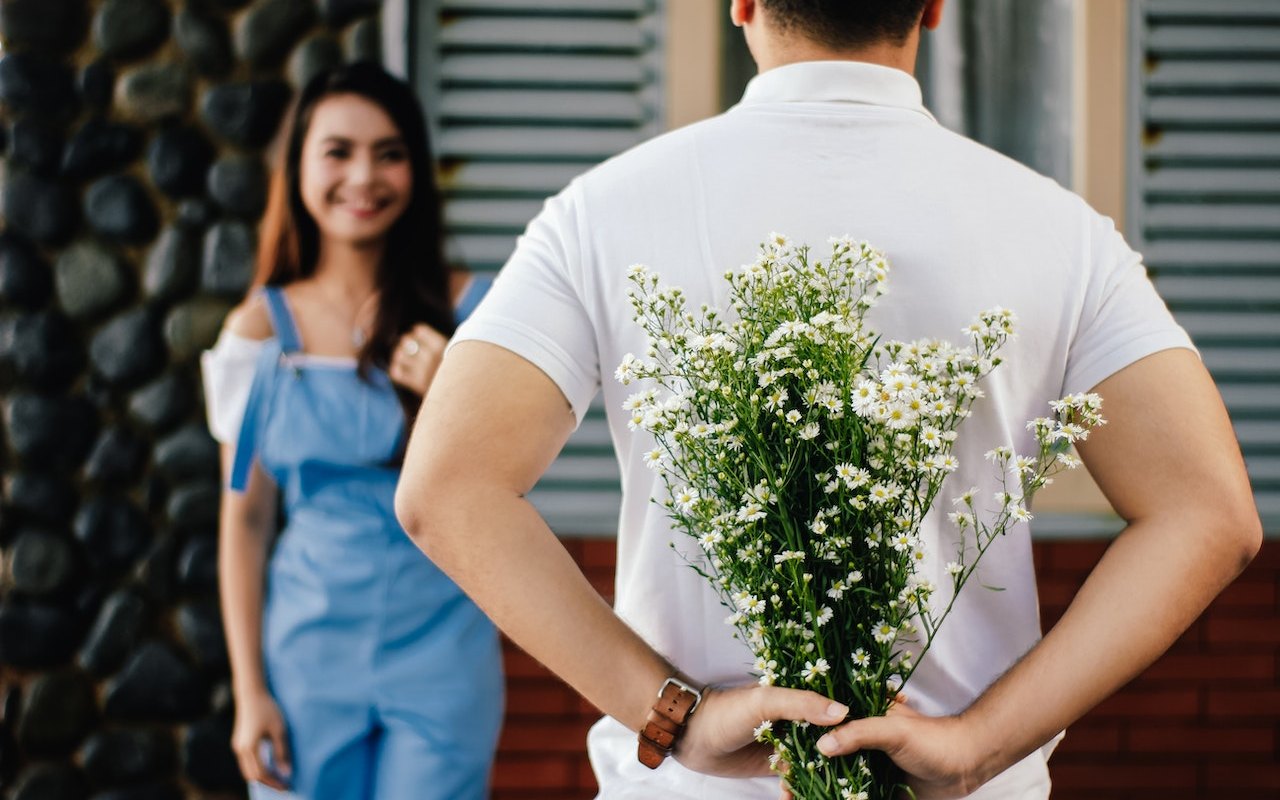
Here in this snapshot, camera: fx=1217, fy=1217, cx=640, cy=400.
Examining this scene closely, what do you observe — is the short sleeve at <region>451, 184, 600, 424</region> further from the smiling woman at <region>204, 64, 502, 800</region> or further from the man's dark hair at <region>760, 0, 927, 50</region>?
the smiling woman at <region>204, 64, 502, 800</region>

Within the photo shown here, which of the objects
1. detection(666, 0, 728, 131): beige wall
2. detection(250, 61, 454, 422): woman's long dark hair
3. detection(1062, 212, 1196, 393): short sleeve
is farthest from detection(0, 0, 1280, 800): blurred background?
detection(1062, 212, 1196, 393): short sleeve

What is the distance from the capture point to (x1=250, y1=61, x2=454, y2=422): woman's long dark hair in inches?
108

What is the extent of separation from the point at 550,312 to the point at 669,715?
0.43 meters

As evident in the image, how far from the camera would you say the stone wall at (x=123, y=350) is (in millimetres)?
3293

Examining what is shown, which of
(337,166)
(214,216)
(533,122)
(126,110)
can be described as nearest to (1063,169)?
(533,122)

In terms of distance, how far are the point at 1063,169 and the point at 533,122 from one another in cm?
150

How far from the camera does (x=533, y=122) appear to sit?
11.1ft

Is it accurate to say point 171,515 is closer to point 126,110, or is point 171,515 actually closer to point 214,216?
point 214,216

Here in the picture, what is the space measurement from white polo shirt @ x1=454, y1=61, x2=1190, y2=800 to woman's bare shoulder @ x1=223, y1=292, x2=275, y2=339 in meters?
1.59

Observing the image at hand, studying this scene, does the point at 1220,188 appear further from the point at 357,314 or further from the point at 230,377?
the point at 230,377

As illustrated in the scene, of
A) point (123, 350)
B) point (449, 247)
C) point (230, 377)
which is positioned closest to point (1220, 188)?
point (449, 247)

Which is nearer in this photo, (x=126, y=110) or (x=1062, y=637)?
(x=1062, y=637)

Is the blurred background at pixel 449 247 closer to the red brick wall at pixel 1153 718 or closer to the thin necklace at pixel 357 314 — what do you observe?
the red brick wall at pixel 1153 718

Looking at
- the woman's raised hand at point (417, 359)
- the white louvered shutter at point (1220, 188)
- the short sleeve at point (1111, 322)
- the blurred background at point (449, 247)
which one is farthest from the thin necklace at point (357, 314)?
the white louvered shutter at point (1220, 188)
